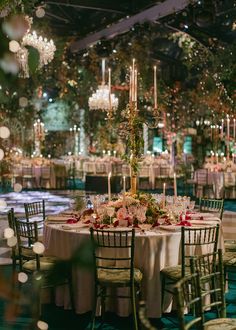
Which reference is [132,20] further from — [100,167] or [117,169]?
[100,167]

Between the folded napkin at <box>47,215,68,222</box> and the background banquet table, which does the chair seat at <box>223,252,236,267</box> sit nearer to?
the folded napkin at <box>47,215,68,222</box>

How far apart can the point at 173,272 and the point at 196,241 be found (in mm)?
381

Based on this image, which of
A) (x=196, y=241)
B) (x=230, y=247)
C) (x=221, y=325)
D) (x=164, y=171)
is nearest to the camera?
(x=221, y=325)

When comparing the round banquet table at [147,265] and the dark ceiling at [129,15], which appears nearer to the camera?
the round banquet table at [147,265]

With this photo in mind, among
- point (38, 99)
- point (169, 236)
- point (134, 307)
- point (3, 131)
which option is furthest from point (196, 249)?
point (38, 99)

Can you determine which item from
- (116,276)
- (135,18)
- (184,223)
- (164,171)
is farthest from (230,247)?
(164,171)

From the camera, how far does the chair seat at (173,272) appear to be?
419cm

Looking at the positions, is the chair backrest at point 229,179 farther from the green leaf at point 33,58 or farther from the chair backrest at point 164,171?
the green leaf at point 33,58

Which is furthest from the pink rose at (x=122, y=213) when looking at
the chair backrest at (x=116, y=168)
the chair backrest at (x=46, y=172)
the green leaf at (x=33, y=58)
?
the chair backrest at (x=46, y=172)

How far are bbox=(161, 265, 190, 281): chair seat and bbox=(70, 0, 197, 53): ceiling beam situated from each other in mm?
6774

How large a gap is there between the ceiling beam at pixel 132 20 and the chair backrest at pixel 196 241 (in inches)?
252

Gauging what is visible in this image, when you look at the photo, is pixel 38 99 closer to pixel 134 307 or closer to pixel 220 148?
pixel 220 148

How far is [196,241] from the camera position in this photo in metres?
4.50

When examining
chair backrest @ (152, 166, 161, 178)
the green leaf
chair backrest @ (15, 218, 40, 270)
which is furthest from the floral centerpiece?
chair backrest @ (152, 166, 161, 178)
